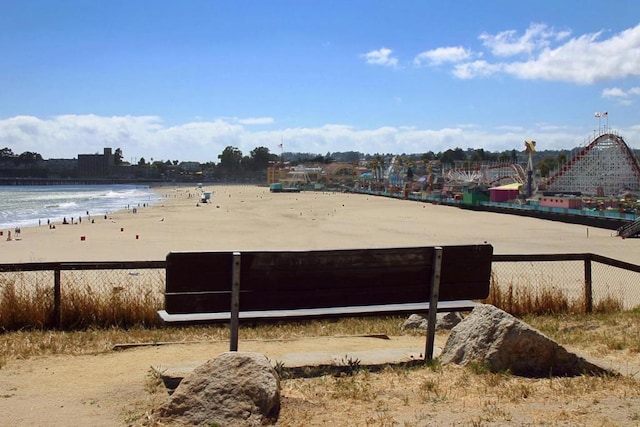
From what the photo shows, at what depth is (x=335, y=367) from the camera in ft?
14.4

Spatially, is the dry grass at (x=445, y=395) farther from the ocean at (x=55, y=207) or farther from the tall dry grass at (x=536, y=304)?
the ocean at (x=55, y=207)

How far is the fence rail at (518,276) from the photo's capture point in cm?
650

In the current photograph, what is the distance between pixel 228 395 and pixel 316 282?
4.58 ft

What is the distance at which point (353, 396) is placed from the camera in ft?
12.2

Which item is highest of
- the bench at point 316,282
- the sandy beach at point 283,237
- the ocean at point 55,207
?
the bench at point 316,282

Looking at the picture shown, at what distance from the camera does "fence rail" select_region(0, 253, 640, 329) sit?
650 cm

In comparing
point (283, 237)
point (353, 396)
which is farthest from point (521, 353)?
point (283, 237)

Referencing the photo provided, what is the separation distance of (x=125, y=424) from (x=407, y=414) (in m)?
1.53

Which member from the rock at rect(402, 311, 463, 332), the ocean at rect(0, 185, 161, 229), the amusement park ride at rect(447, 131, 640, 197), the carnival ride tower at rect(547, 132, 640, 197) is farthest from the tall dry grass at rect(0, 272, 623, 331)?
the carnival ride tower at rect(547, 132, 640, 197)

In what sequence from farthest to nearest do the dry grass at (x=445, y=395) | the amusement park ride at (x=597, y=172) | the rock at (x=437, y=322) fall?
the amusement park ride at (x=597, y=172) → the rock at (x=437, y=322) → the dry grass at (x=445, y=395)

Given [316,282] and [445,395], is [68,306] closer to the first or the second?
[316,282]

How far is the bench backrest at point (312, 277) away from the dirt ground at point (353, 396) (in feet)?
1.57

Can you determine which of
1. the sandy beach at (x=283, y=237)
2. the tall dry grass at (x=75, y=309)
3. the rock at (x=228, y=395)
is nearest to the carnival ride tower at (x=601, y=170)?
the sandy beach at (x=283, y=237)

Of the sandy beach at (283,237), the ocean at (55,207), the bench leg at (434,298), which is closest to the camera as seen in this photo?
the bench leg at (434,298)
